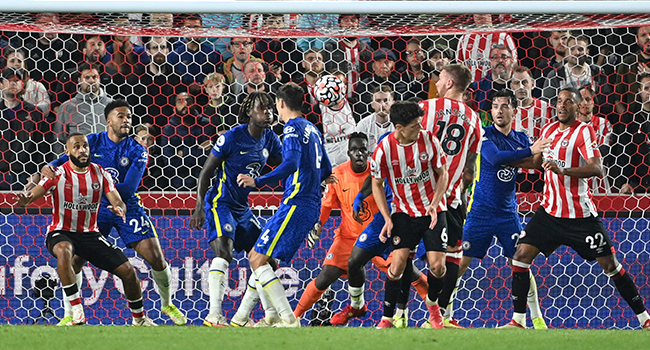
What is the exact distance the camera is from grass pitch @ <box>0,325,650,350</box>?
4484mm

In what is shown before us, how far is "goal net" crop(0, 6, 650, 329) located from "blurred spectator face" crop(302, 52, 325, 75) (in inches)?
0.5

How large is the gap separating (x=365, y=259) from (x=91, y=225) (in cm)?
193

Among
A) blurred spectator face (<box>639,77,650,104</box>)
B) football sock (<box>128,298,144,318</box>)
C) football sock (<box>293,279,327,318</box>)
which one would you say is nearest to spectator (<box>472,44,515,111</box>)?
blurred spectator face (<box>639,77,650,104</box>)

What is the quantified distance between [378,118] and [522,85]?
1.25 m

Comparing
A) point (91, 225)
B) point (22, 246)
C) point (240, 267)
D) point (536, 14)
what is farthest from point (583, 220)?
point (22, 246)

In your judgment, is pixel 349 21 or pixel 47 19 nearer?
pixel 47 19

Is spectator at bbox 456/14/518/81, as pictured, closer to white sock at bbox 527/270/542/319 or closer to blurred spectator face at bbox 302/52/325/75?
blurred spectator face at bbox 302/52/325/75

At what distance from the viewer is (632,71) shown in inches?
287

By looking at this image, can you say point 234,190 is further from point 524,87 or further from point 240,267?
point 524,87

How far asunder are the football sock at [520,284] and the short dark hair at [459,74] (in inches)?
50.4

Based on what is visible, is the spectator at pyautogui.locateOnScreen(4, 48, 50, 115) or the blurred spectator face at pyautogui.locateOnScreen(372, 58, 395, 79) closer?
the spectator at pyautogui.locateOnScreen(4, 48, 50, 115)

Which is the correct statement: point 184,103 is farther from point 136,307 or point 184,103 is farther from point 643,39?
point 643,39

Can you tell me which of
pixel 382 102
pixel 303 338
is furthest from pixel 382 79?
pixel 303 338

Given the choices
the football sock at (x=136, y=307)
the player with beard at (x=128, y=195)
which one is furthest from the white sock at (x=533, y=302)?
the football sock at (x=136, y=307)
